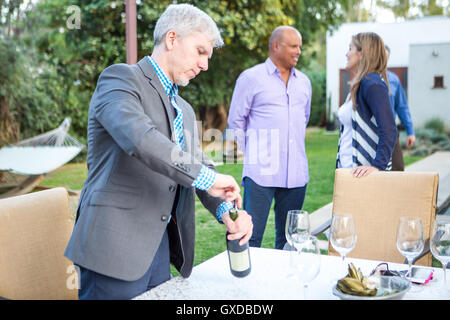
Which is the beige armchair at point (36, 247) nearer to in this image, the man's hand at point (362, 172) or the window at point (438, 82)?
the man's hand at point (362, 172)

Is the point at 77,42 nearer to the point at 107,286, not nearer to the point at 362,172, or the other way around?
the point at 362,172

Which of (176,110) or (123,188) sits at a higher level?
(176,110)

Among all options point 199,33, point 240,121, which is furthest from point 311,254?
point 240,121

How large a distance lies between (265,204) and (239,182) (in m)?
4.99

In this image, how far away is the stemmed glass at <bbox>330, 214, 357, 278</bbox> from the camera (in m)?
1.53

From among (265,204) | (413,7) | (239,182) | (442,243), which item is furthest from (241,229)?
(413,7)

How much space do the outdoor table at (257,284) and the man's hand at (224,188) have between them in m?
0.25

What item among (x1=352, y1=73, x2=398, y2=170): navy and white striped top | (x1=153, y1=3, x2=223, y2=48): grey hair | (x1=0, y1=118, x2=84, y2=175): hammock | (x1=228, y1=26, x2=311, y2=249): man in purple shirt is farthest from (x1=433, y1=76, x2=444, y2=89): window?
(x1=153, y1=3, x2=223, y2=48): grey hair

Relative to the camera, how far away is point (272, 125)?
3188 millimetres

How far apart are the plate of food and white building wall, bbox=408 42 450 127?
13188 millimetres

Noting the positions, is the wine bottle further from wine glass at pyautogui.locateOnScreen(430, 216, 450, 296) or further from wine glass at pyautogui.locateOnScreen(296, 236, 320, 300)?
wine glass at pyautogui.locateOnScreen(430, 216, 450, 296)

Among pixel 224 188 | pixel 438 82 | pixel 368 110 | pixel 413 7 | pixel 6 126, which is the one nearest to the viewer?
pixel 224 188

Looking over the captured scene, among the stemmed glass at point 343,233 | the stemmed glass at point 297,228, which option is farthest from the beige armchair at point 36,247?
the stemmed glass at point 343,233
